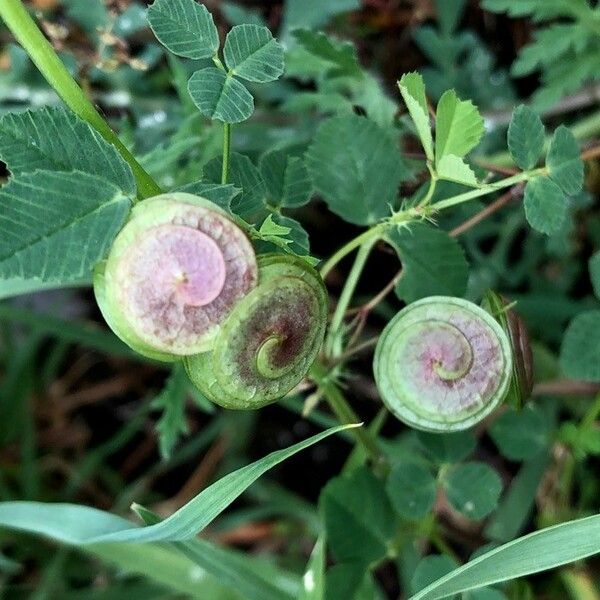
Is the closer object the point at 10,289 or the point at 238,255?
the point at 238,255

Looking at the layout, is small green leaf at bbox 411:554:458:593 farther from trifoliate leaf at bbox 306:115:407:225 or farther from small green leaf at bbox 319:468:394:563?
trifoliate leaf at bbox 306:115:407:225

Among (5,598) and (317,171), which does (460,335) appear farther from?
(5,598)

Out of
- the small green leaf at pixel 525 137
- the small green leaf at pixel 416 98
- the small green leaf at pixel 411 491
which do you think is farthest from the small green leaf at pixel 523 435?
the small green leaf at pixel 416 98

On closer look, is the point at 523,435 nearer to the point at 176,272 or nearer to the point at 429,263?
the point at 429,263

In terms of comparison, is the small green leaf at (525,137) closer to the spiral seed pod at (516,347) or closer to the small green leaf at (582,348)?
the spiral seed pod at (516,347)

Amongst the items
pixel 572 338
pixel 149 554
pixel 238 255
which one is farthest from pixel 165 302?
pixel 149 554
